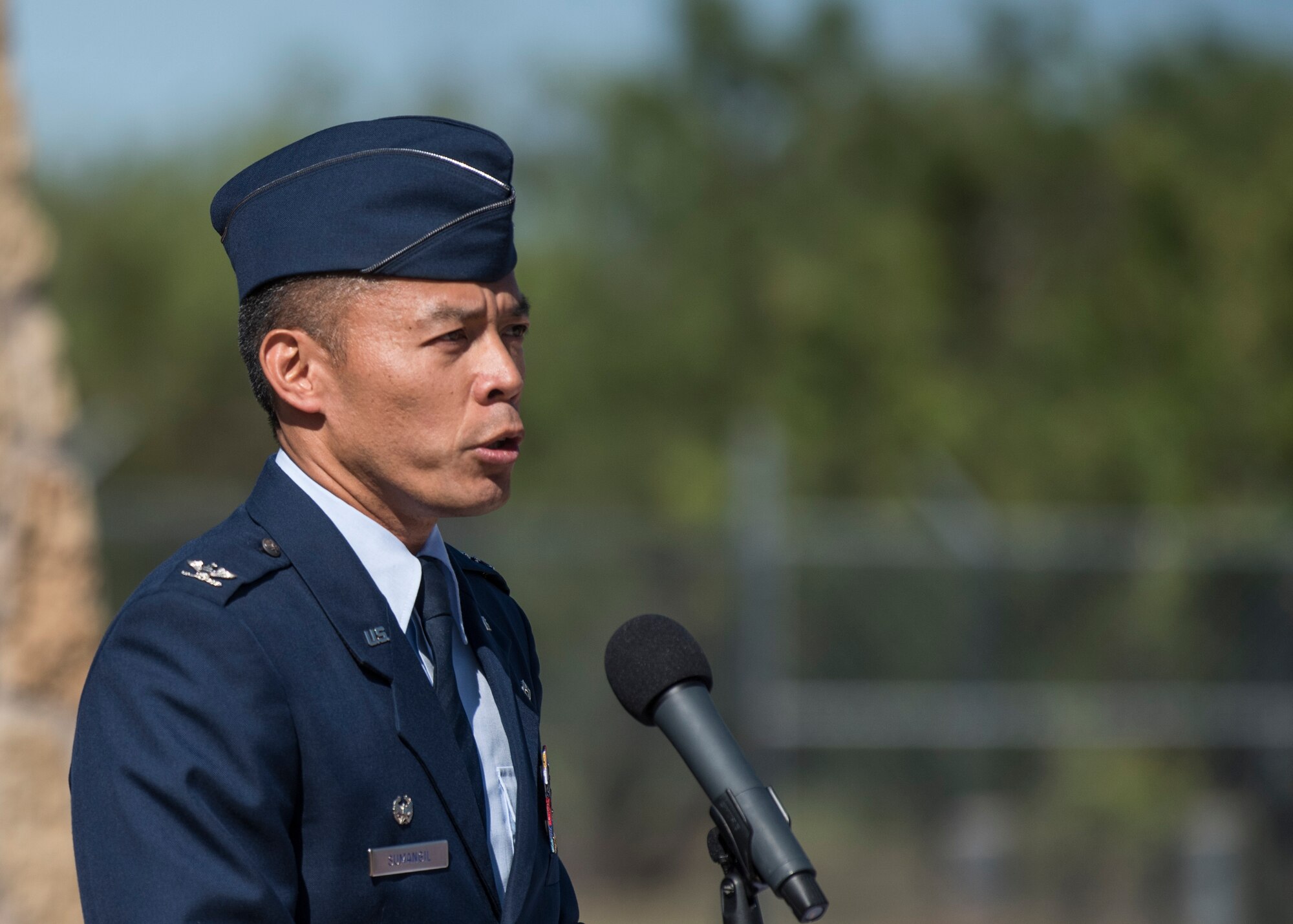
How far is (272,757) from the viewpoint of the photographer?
1567mm

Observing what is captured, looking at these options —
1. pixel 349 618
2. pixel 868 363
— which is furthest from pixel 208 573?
pixel 868 363

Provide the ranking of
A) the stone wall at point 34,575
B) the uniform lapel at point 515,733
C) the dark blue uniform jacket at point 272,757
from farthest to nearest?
the stone wall at point 34,575 < the uniform lapel at point 515,733 < the dark blue uniform jacket at point 272,757

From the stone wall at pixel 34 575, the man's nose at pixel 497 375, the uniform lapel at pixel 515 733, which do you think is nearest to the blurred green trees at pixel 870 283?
the stone wall at pixel 34 575

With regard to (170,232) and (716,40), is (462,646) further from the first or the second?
(170,232)

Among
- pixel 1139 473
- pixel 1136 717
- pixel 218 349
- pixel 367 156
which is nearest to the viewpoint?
pixel 367 156

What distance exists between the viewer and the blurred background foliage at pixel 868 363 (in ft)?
26.1

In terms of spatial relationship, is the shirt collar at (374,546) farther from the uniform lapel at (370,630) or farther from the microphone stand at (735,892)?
the microphone stand at (735,892)

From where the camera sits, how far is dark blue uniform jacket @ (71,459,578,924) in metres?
1.50

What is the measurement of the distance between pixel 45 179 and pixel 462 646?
1086 centimetres

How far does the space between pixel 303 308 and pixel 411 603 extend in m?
0.39

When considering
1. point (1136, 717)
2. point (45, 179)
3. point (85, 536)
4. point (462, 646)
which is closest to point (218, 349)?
point (45, 179)

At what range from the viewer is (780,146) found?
10.2 metres

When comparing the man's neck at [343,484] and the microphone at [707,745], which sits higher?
the man's neck at [343,484]

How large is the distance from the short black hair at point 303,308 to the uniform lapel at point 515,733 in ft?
1.37
